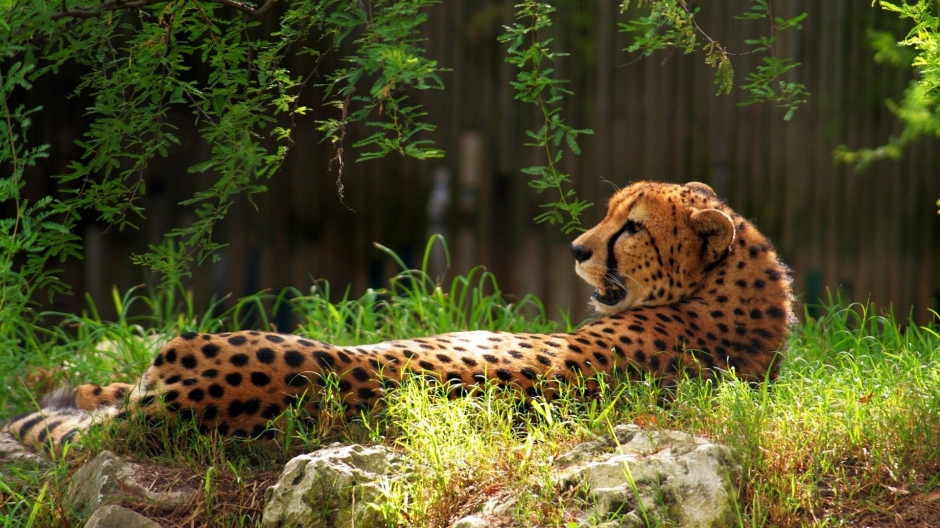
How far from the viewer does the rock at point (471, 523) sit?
108 inches

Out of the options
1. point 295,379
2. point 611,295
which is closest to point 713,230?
point 611,295

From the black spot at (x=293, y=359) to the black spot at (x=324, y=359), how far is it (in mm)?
46

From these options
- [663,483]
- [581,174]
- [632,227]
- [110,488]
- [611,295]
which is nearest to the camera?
[663,483]

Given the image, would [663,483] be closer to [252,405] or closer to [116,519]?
[252,405]

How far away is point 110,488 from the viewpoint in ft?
10.1

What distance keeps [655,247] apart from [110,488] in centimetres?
205

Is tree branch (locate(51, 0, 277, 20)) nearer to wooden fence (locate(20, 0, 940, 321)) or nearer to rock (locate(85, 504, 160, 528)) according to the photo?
rock (locate(85, 504, 160, 528))

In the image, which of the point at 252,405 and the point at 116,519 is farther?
the point at 252,405

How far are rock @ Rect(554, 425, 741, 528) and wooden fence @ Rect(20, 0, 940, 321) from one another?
10.6 ft

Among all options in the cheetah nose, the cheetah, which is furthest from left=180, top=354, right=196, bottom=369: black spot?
the cheetah nose

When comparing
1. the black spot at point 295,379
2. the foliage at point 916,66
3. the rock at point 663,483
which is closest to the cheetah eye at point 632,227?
the foliage at point 916,66

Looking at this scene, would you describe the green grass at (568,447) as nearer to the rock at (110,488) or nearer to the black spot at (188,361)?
the rock at (110,488)

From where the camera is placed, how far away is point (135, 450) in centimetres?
326

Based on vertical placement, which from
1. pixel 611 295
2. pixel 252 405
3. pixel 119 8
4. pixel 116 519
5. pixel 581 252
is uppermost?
pixel 119 8
